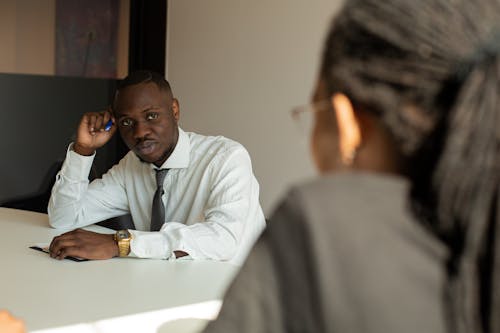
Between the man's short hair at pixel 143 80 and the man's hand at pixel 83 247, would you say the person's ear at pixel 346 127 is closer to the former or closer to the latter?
the man's hand at pixel 83 247

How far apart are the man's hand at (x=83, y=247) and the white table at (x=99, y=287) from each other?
22mm

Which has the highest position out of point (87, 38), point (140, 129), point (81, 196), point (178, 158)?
point (87, 38)

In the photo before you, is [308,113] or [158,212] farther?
[158,212]

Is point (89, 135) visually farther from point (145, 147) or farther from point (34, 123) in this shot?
point (34, 123)

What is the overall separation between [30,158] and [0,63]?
0.67 meters

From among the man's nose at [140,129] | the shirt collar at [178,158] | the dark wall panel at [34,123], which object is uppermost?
the man's nose at [140,129]

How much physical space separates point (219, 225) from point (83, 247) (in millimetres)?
441

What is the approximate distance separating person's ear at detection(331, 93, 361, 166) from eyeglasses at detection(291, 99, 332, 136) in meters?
0.02

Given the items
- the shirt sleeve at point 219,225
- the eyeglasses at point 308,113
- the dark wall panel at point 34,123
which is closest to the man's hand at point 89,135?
the shirt sleeve at point 219,225

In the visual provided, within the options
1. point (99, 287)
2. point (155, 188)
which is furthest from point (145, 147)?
point (99, 287)

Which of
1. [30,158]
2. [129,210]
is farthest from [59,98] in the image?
[129,210]

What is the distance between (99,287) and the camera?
1.79 meters

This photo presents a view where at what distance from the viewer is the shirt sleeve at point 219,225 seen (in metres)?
2.08

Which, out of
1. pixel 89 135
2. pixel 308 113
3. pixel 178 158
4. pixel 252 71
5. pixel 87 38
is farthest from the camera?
pixel 87 38
